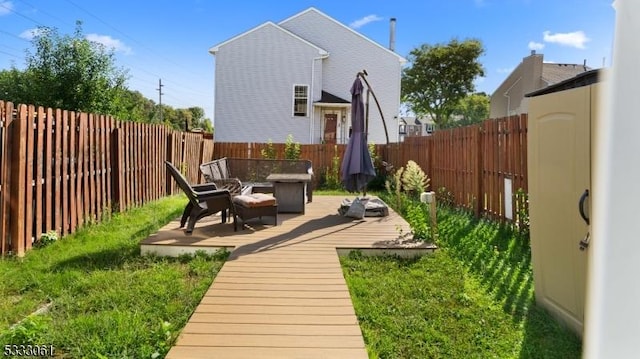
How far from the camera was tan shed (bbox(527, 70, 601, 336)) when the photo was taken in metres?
2.50

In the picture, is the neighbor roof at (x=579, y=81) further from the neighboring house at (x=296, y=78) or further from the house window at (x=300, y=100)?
the house window at (x=300, y=100)

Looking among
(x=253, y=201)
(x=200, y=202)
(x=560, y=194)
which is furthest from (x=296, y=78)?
(x=560, y=194)

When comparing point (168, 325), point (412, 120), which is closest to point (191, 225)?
point (168, 325)

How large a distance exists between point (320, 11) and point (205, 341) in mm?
18983

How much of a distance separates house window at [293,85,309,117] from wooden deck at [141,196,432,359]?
502 inches

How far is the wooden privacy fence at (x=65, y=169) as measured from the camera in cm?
433

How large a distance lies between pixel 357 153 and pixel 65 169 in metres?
4.32

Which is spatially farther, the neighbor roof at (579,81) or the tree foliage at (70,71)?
the tree foliage at (70,71)

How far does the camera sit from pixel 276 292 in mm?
3432

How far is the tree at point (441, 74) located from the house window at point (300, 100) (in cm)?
1638

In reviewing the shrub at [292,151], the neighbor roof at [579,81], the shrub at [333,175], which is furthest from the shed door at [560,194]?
the shrub at [292,151]

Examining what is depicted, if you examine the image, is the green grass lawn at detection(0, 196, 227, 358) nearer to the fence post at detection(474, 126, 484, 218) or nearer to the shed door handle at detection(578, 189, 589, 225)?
the shed door handle at detection(578, 189, 589, 225)

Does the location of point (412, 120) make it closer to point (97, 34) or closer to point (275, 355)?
point (97, 34)

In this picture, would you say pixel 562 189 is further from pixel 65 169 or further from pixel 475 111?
pixel 475 111
